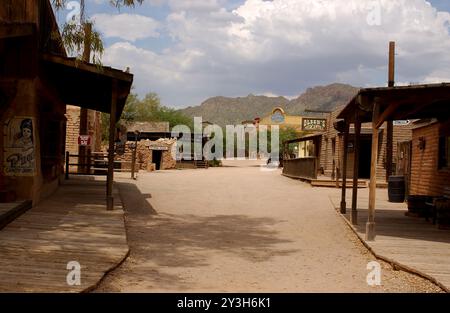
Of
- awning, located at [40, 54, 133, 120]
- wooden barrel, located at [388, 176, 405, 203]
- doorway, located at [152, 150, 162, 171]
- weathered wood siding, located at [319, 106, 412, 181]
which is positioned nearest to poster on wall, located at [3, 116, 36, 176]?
awning, located at [40, 54, 133, 120]

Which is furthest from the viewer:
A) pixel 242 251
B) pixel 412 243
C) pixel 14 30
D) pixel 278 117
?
pixel 278 117

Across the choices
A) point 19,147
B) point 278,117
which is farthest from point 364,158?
point 278,117

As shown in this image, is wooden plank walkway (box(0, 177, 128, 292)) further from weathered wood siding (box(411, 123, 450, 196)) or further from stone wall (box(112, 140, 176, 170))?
stone wall (box(112, 140, 176, 170))

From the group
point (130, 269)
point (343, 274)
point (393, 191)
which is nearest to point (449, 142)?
point (393, 191)

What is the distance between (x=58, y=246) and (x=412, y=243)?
561cm

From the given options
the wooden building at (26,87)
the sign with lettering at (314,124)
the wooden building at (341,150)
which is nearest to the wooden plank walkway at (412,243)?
the wooden building at (26,87)

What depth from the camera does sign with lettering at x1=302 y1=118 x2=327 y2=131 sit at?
95.3ft

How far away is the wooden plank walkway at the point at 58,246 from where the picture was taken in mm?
5363

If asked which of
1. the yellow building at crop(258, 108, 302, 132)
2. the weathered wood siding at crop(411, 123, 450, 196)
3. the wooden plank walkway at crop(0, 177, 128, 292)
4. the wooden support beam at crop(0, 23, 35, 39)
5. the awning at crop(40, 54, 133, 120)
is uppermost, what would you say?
the yellow building at crop(258, 108, 302, 132)

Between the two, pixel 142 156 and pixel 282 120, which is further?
pixel 282 120

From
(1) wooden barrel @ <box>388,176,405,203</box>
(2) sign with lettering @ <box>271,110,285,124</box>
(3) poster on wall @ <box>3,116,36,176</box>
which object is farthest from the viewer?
(2) sign with lettering @ <box>271,110,285,124</box>

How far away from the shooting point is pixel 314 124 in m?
29.4

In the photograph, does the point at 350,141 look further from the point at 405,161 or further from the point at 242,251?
the point at 242,251

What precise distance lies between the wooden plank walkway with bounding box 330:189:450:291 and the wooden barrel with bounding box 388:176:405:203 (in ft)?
11.1
